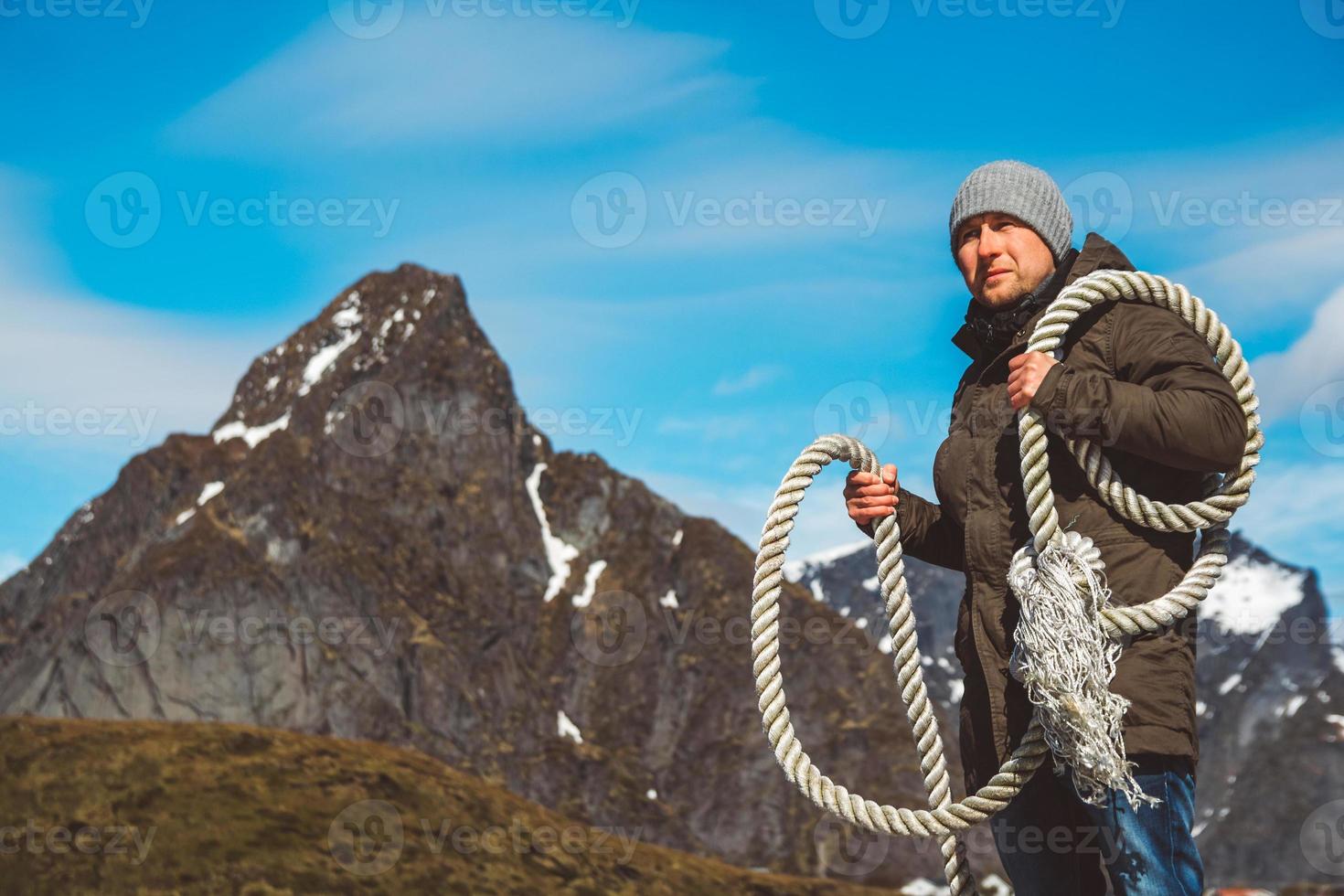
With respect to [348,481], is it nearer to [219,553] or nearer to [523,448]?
[219,553]

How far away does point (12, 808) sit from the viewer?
12453 mm

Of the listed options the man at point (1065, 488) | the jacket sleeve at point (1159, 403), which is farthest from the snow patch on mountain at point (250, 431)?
the jacket sleeve at point (1159, 403)

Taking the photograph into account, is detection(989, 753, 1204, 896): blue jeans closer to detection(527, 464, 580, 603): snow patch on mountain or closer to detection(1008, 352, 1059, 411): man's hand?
detection(1008, 352, 1059, 411): man's hand

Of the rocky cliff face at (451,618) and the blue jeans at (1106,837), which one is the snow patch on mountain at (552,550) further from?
the blue jeans at (1106,837)

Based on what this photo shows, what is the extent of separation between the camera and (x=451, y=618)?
170 meters

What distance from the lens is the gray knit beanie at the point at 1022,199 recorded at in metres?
5.00

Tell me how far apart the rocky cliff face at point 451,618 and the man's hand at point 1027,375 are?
138m

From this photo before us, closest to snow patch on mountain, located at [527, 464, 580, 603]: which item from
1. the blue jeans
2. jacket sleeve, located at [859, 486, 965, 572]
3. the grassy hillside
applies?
the grassy hillside

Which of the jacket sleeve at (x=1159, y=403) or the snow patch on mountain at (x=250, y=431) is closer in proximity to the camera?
the jacket sleeve at (x=1159, y=403)

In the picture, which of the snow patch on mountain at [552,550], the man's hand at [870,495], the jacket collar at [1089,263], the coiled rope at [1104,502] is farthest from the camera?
the snow patch on mountain at [552,550]

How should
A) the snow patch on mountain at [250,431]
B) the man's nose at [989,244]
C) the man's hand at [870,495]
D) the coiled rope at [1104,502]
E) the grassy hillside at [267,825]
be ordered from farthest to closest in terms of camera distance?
the snow patch on mountain at [250,431] → the grassy hillside at [267,825] → the man's hand at [870,495] → the man's nose at [989,244] → the coiled rope at [1104,502]

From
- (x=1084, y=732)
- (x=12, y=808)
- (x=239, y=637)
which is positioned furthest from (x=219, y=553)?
(x=1084, y=732)

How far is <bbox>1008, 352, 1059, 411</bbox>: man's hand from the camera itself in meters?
4.55

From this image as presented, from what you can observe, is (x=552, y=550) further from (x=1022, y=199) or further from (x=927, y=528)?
(x=1022, y=199)
